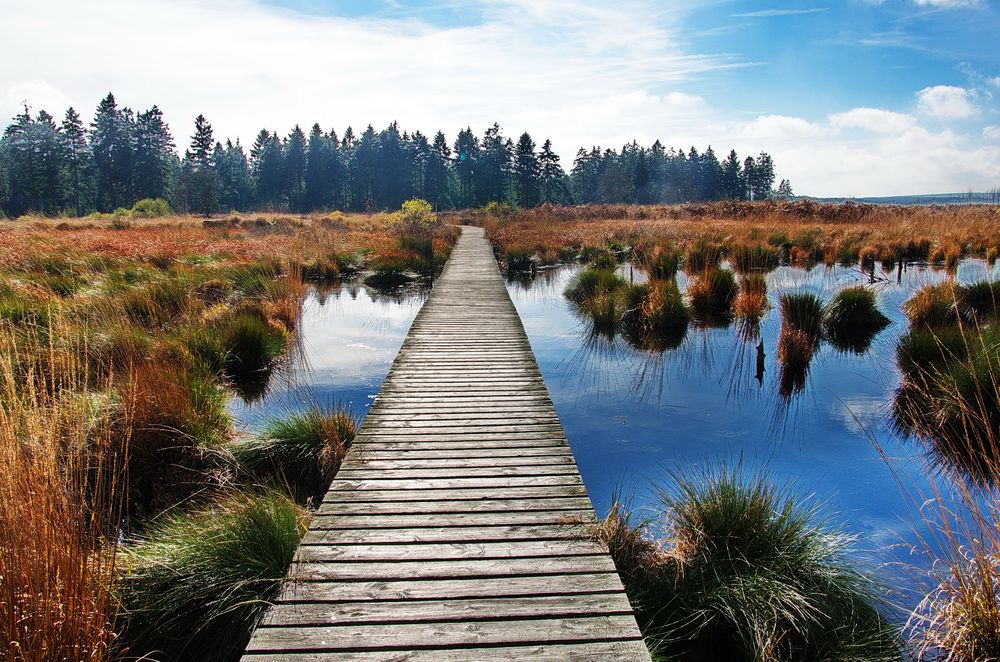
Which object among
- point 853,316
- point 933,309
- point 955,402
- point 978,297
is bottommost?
point 955,402

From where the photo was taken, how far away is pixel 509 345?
7.13 meters

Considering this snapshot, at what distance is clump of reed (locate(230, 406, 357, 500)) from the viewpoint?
182 inches

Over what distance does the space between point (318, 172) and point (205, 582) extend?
222 ft

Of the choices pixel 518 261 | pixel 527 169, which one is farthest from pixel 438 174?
pixel 518 261

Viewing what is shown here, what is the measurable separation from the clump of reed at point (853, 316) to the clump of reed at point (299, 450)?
7668 millimetres

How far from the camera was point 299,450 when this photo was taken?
491cm

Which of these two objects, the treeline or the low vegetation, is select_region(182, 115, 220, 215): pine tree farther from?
the low vegetation

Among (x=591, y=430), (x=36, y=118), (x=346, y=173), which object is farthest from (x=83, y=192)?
(x=591, y=430)

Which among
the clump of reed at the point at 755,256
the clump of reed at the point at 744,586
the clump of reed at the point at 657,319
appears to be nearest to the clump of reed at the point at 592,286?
the clump of reed at the point at 657,319

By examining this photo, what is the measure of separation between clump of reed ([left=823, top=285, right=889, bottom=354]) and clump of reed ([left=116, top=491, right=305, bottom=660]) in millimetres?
8706

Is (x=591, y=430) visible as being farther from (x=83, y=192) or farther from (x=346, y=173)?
(x=83, y=192)

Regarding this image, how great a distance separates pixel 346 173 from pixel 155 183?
65.8 ft

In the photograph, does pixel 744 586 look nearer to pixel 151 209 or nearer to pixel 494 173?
pixel 151 209

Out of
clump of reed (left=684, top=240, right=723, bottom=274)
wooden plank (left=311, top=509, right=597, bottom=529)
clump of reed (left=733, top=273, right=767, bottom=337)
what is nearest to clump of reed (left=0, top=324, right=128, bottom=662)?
wooden plank (left=311, top=509, right=597, bottom=529)
